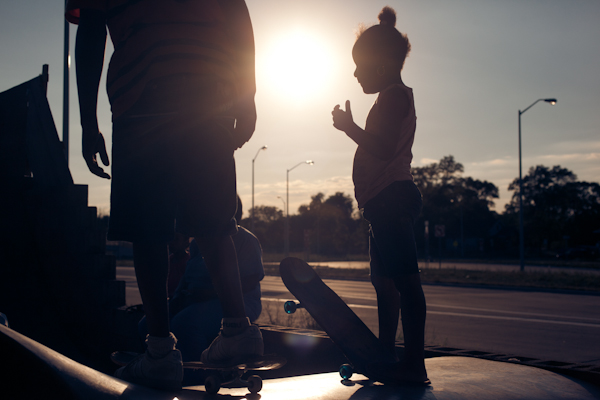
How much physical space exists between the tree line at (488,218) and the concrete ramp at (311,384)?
74.8 m

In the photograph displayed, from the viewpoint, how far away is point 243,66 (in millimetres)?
2059

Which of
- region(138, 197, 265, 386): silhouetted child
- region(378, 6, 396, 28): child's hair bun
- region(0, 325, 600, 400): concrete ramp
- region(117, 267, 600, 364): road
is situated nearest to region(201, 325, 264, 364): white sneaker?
region(0, 325, 600, 400): concrete ramp

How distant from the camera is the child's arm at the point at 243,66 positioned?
2.05 metres

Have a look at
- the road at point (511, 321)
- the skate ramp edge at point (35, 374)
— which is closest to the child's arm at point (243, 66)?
the skate ramp edge at point (35, 374)

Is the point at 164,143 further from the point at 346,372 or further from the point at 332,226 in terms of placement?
the point at 332,226

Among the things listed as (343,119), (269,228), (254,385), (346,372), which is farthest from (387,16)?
(269,228)

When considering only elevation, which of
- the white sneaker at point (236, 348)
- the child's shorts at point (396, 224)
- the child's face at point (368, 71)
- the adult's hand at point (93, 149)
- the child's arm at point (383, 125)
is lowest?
Answer: the white sneaker at point (236, 348)

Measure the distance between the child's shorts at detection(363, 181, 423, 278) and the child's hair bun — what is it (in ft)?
2.66

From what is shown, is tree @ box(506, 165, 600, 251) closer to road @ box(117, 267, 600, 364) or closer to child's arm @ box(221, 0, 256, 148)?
road @ box(117, 267, 600, 364)

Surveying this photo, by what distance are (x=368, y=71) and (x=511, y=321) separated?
29.7ft

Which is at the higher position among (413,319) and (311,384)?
(413,319)

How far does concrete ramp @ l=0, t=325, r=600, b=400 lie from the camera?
93 centimetres

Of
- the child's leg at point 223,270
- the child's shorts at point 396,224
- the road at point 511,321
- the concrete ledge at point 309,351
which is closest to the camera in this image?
the child's leg at point 223,270

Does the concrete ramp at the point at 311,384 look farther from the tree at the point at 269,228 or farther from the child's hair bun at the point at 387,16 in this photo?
the tree at the point at 269,228
